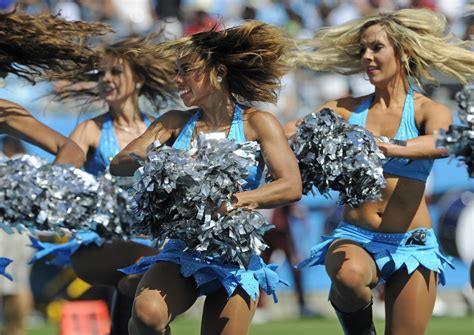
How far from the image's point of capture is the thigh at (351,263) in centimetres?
600

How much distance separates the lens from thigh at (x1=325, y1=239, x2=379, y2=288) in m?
6.00

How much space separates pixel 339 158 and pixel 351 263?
531 millimetres

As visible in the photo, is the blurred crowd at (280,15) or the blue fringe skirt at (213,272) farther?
the blurred crowd at (280,15)

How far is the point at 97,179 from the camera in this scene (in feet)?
23.0

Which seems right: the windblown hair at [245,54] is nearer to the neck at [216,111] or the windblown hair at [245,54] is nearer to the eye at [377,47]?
the neck at [216,111]

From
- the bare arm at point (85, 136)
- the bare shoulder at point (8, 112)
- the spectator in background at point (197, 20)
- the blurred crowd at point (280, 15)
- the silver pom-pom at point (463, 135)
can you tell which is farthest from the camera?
the blurred crowd at point (280, 15)

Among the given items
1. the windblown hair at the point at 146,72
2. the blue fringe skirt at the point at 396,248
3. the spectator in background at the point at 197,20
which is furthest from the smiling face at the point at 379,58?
the spectator in background at the point at 197,20

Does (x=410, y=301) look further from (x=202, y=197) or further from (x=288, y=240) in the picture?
(x=288, y=240)

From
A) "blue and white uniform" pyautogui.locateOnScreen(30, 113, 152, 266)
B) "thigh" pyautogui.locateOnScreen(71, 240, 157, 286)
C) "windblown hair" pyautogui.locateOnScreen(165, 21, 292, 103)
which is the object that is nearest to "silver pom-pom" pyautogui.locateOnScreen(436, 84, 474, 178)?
"windblown hair" pyautogui.locateOnScreen(165, 21, 292, 103)

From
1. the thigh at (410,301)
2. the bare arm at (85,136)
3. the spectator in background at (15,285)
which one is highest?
the bare arm at (85,136)

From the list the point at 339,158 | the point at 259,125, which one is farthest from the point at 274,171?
the point at 339,158

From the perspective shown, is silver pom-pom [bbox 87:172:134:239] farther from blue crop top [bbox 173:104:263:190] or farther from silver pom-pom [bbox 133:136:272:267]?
silver pom-pom [bbox 133:136:272:267]

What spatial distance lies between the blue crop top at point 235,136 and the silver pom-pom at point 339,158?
0.39 meters

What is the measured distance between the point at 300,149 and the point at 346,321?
939mm
